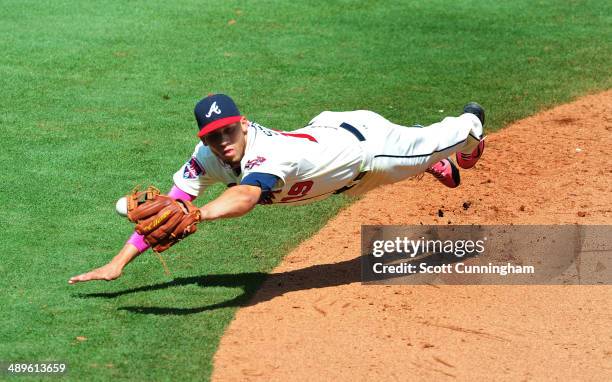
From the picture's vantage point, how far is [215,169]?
6480 mm

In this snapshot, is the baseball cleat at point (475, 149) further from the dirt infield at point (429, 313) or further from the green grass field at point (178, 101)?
the green grass field at point (178, 101)

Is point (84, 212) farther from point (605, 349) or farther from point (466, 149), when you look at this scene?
point (605, 349)

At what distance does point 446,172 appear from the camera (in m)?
7.78

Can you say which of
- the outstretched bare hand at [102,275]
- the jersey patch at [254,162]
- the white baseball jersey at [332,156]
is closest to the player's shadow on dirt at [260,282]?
the outstretched bare hand at [102,275]

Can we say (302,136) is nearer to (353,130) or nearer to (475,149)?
(353,130)

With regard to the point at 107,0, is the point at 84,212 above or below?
below

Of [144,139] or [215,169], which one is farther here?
[144,139]

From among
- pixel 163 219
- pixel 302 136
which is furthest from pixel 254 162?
pixel 163 219

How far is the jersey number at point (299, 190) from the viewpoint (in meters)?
6.28

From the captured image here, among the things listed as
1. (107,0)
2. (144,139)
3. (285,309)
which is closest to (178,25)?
(107,0)

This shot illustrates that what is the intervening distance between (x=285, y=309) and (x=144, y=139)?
3233 millimetres

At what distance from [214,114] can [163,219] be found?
691mm

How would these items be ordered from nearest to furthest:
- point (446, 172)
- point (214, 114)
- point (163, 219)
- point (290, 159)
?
point (163, 219) → point (214, 114) → point (290, 159) → point (446, 172)

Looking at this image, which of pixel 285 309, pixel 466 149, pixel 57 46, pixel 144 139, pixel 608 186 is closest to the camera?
pixel 285 309
